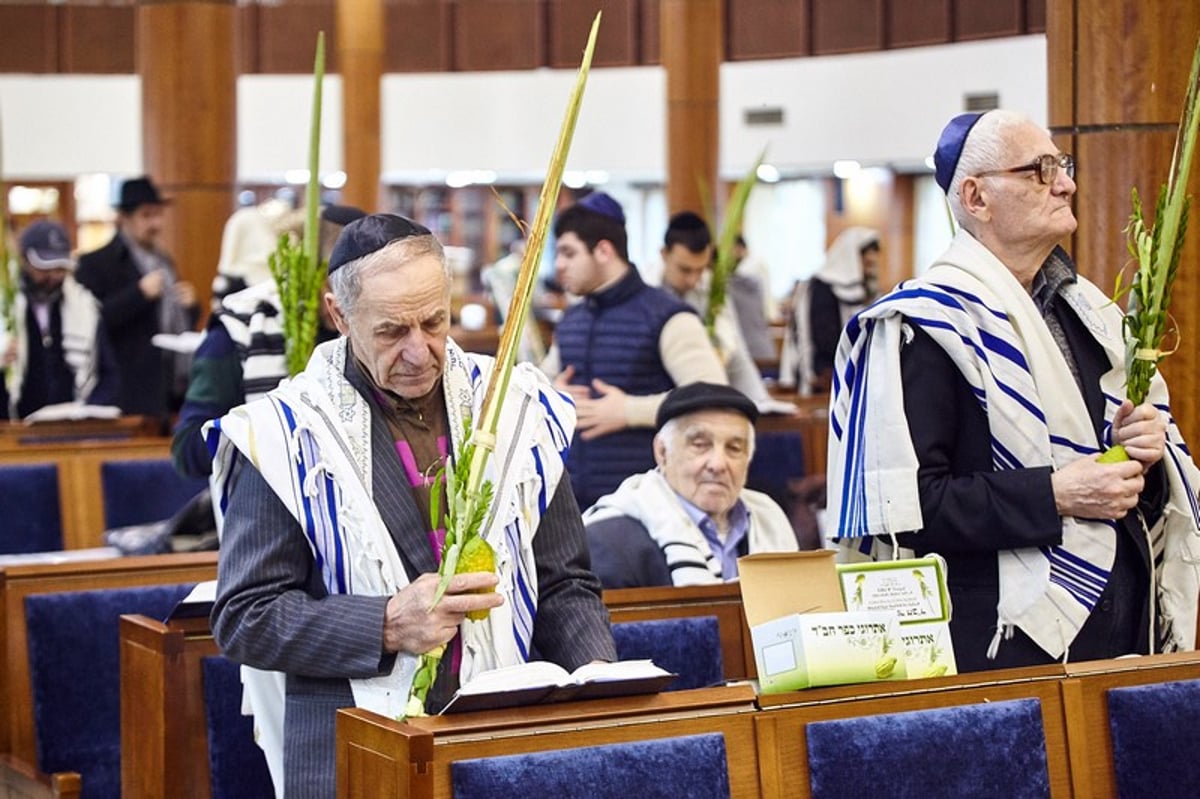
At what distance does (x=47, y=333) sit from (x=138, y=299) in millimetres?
1148

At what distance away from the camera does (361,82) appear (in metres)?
17.1

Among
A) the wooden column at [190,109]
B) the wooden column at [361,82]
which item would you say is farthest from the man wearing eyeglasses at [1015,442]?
the wooden column at [361,82]

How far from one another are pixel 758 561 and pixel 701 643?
1.30 metres

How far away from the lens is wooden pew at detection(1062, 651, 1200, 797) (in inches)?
124

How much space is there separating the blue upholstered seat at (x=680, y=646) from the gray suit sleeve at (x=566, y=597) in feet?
3.07

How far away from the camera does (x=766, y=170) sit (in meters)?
22.1

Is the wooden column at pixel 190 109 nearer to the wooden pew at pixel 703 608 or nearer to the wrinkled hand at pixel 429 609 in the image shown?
the wooden pew at pixel 703 608

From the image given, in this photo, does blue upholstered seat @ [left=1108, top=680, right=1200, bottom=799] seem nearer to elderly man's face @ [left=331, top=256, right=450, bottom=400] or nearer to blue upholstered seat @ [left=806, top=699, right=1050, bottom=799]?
blue upholstered seat @ [left=806, top=699, right=1050, bottom=799]

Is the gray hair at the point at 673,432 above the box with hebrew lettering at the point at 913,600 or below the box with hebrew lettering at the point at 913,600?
above

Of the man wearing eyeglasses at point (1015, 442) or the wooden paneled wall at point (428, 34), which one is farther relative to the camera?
the wooden paneled wall at point (428, 34)

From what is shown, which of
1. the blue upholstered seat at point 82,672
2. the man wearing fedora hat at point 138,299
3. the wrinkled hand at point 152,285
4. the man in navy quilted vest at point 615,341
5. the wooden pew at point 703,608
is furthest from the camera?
the man wearing fedora hat at point 138,299

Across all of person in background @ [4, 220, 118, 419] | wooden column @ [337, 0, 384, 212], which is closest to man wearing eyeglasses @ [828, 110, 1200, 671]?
person in background @ [4, 220, 118, 419]

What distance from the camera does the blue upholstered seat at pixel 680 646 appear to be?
4223mm

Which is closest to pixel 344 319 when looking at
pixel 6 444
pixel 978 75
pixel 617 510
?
pixel 617 510
